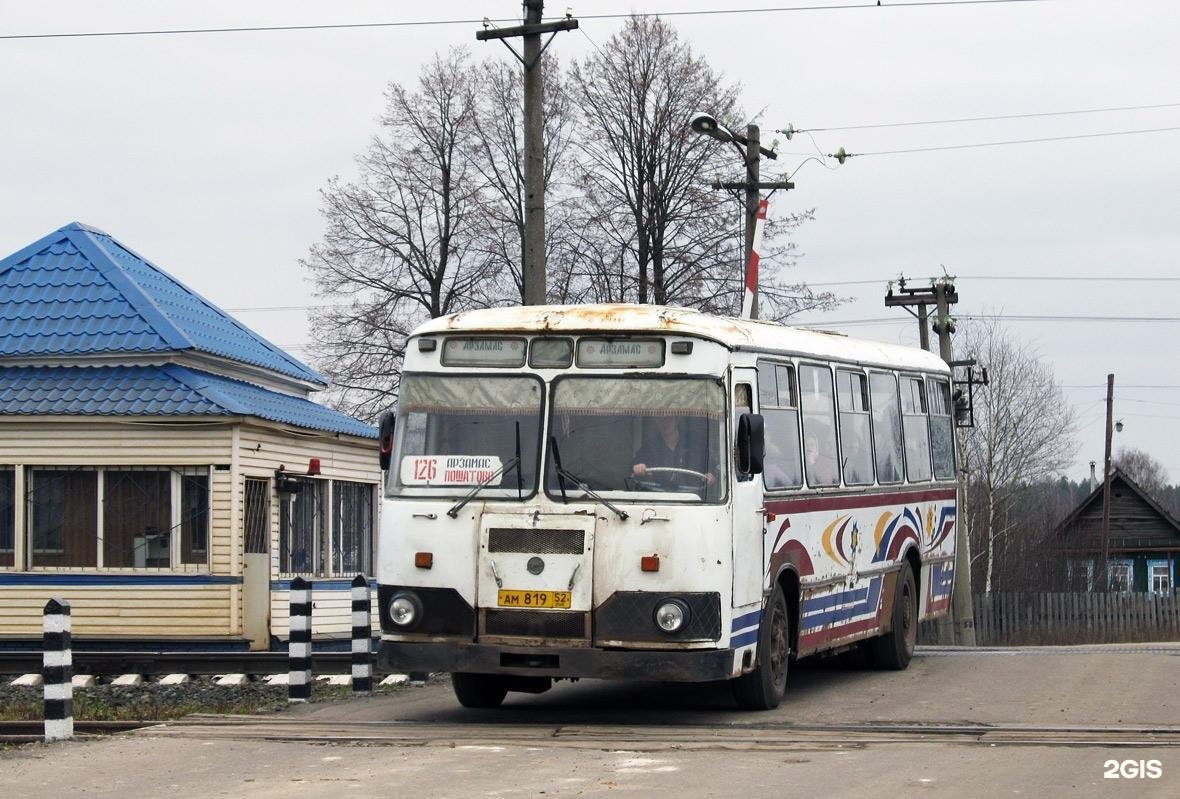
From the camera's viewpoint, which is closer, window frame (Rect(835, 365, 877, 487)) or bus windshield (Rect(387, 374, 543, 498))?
bus windshield (Rect(387, 374, 543, 498))

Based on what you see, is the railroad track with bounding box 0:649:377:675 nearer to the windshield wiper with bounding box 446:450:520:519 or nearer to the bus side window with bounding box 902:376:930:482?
the bus side window with bounding box 902:376:930:482

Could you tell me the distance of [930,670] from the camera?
18.4 meters

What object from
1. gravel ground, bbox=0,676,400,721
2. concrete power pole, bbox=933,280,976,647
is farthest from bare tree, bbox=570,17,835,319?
gravel ground, bbox=0,676,400,721

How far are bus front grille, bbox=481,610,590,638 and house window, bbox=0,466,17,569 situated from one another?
46.3 ft

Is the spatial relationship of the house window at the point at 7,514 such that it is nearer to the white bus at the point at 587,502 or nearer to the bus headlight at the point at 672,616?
the white bus at the point at 587,502

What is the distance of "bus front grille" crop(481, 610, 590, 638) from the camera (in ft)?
41.8

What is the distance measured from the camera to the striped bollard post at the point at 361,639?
16.5 meters

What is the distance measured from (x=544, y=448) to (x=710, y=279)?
1219 inches

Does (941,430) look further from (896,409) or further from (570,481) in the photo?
(570,481)

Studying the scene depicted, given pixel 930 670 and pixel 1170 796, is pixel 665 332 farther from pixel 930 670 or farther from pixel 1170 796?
pixel 930 670

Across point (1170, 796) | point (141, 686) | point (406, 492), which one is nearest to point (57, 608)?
point (406, 492)

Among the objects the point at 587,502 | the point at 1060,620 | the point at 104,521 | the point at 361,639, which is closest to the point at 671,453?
the point at 587,502

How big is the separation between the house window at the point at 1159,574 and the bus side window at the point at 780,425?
66828mm

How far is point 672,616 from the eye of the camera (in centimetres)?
1261
